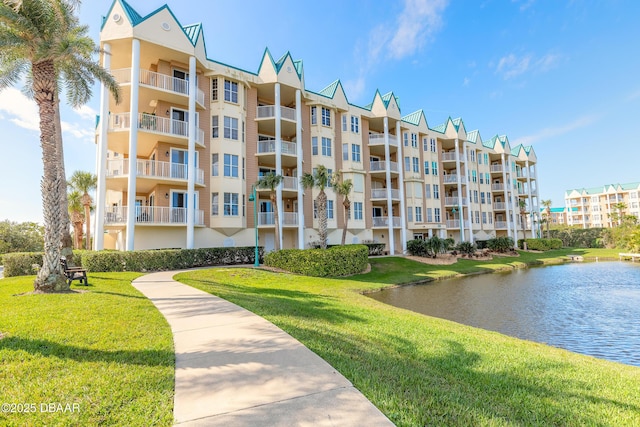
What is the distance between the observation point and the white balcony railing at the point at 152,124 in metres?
21.5

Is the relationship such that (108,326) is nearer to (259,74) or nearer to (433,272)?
(433,272)

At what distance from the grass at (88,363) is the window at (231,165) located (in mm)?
18160

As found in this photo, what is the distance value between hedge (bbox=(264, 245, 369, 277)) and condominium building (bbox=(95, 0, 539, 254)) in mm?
3133

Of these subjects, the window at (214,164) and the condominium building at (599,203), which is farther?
the condominium building at (599,203)

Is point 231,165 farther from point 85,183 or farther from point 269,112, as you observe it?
point 85,183

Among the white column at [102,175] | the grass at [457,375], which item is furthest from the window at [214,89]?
the grass at [457,375]

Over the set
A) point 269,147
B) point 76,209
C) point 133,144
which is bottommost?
point 76,209

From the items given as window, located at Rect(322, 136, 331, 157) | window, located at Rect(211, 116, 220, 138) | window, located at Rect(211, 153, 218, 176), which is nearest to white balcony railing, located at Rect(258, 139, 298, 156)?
window, located at Rect(211, 116, 220, 138)

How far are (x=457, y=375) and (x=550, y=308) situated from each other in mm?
11849

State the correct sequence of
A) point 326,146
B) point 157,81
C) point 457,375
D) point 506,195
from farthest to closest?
point 506,195
point 326,146
point 157,81
point 457,375

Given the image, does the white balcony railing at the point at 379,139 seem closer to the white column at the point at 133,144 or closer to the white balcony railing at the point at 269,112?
the white balcony railing at the point at 269,112

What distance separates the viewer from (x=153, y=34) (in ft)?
70.7

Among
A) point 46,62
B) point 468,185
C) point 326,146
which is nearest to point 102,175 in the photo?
point 46,62

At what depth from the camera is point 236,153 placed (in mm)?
26438
